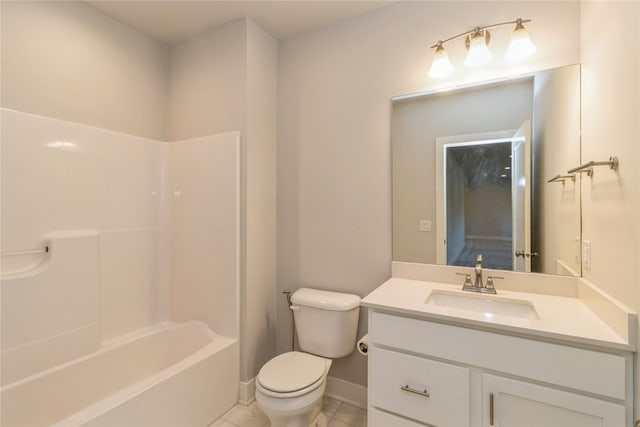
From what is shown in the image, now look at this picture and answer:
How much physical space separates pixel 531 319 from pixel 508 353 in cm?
22

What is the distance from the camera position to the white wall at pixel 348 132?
69.7 inches

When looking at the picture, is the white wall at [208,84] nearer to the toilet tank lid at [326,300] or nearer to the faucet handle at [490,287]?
the toilet tank lid at [326,300]

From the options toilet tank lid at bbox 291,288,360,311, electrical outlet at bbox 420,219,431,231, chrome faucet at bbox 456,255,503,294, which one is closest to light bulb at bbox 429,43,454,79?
electrical outlet at bbox 420,219,431,231

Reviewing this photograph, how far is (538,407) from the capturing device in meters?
1.08

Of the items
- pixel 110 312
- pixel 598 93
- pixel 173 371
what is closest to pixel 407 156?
pixel 598 93

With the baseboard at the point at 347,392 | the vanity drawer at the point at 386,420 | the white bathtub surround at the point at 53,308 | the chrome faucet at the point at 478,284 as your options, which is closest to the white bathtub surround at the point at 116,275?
the white bathtub surround at the point at 53,308

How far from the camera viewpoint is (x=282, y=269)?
225 cm

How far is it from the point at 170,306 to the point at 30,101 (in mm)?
1514

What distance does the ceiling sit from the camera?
1871 millimetres

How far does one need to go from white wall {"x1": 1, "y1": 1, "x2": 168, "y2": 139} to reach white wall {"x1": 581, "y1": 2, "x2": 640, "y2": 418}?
2.58m

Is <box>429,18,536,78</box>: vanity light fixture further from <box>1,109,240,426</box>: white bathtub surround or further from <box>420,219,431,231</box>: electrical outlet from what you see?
<box>1,109,240,426</box>: white bathtub surround

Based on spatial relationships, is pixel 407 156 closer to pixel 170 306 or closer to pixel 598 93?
pixel 598 93

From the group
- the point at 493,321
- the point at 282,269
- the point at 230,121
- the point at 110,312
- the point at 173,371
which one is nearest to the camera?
the point at 493,321

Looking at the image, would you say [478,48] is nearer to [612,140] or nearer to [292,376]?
[612,140]
